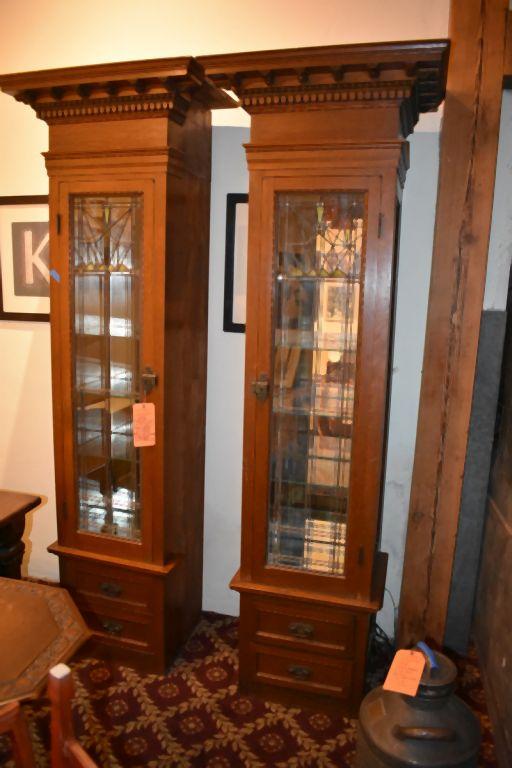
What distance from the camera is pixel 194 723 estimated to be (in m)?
2.11

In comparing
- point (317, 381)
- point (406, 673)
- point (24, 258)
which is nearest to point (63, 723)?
point (406, 673)

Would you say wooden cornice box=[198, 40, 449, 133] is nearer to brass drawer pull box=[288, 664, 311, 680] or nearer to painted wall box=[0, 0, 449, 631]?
painted wall box=[0, 0, 449, 631]

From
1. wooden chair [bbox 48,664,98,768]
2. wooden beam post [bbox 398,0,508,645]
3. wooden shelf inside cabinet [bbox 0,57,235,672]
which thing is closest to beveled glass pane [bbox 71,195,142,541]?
wooden shelf inside cabinet [bbox 0,57,235,672]

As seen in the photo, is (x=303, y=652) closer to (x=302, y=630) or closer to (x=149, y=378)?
(x=302, y=630)

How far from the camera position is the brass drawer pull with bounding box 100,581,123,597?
2354 millimetres

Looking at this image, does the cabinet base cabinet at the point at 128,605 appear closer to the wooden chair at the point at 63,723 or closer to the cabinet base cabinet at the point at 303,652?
the cabinet base cabinet at the point at 303,652

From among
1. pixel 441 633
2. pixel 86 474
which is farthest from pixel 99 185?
pixel 441 633

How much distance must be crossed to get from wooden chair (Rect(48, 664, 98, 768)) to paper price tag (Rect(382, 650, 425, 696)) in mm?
905

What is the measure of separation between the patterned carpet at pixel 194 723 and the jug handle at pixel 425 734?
0.49 meters

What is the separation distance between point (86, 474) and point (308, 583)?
103 centimetres

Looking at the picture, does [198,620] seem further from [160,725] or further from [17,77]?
[17,77]

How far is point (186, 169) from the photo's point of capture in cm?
217

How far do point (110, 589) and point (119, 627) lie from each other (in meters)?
0.18

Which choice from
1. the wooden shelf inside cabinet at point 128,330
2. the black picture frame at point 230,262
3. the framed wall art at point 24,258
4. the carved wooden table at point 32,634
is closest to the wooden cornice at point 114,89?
the wooden shelf inside cabinet at point 128,330
